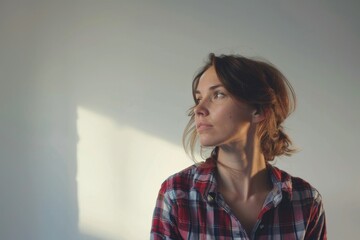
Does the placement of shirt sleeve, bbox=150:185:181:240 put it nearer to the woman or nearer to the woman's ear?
the woman

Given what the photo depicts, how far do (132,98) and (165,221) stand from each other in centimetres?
54

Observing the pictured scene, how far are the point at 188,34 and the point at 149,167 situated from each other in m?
0.56

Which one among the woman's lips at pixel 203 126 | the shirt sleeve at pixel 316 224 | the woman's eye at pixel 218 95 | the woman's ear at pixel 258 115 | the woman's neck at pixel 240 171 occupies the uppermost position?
the woman's eye at pixel 218 95

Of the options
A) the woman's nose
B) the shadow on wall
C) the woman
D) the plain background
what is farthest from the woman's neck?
the shadow on wall

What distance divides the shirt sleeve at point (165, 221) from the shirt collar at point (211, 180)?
0.09m

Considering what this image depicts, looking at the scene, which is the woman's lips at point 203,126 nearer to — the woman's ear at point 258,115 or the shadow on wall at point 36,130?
the woman's ear at point 258,115

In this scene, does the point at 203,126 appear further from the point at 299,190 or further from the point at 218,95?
the point at 299,190

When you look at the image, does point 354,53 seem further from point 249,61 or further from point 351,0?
point 249,61

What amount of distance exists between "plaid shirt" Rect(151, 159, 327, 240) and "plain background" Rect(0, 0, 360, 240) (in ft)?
1.10

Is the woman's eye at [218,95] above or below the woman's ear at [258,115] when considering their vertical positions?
above

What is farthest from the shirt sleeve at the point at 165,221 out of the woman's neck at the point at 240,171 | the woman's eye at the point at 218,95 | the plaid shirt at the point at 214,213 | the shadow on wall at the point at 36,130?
the shadow on wall at the point at 36,130

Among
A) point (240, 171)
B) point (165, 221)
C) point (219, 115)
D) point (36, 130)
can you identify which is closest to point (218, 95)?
point (219, 115)

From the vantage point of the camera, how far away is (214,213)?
34.1 inches

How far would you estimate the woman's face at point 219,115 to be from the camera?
85 cm
